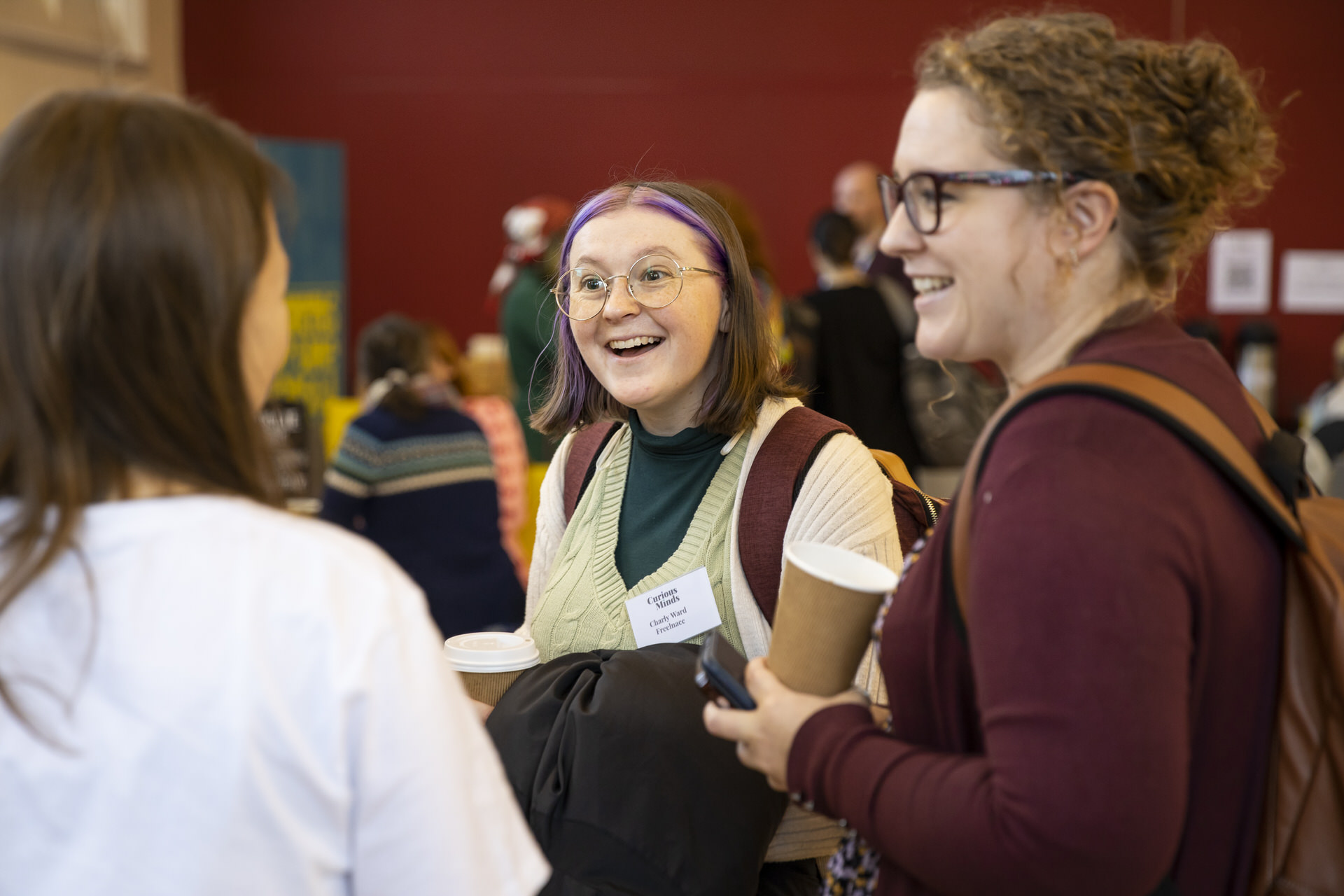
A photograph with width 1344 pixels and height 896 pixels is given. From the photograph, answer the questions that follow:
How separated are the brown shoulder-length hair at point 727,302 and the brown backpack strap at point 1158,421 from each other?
76 centimetres

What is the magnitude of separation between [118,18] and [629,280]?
243 inches

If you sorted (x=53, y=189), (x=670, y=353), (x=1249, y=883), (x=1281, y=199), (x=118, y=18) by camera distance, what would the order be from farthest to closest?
(x=1281, y=199), (x=118, y=18), (x=670, y=353), (x=1249, y=883), (x=53, y=189)

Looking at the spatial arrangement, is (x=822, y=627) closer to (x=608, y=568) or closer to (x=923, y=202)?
(x=923, y=202)

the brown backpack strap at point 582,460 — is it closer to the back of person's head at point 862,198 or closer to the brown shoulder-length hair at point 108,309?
the brown shoulder-length hair at point 108,309

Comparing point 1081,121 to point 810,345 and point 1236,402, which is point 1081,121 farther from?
point 810,345

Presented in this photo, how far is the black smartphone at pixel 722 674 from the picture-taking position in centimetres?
119

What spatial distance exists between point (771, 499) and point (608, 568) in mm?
291

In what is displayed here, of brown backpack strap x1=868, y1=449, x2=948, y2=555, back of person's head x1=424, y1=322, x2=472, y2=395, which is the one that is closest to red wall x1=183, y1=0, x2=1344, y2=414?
back of person's head x1=424, y1=322, x2=472, y2=395

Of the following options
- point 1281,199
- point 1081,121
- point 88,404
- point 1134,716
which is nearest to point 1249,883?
point 1134,716

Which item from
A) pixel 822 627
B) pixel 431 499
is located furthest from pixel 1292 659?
pixel 431 499

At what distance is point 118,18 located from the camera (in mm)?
6645

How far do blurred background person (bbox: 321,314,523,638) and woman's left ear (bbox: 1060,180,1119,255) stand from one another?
2.92 m

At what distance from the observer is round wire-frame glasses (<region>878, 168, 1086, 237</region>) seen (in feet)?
3.40

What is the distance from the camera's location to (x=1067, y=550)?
0.89 metres
